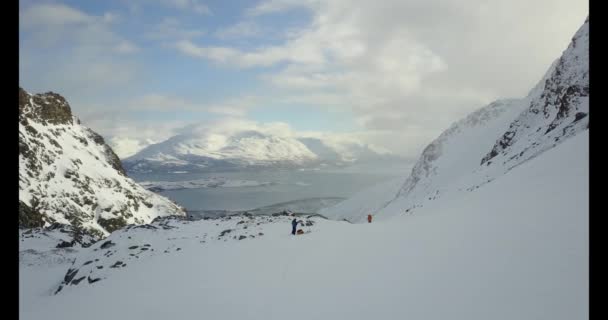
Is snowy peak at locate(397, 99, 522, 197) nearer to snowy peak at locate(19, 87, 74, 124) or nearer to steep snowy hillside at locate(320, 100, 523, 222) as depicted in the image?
steep snowy hillside at locate(320, 100, 523, 222)

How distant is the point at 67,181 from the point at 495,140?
427 feet

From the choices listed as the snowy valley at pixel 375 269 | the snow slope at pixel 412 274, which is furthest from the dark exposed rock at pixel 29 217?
the snow slope at pixel 412 274

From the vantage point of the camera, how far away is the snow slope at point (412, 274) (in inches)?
215

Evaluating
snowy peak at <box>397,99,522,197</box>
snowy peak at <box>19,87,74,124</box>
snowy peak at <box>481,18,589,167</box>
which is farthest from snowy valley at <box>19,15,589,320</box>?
snowy peak at <box>19,87,74,124</box>

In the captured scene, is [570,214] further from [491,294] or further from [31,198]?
[31,198]

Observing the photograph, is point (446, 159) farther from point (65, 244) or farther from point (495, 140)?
point (65, 244)

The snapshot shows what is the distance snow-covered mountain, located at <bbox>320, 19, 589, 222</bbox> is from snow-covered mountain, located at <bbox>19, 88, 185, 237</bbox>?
236 ft

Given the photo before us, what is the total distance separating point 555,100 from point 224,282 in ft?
228

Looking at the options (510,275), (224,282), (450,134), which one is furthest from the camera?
(450,134)

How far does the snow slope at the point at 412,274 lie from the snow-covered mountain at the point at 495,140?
1913 cm

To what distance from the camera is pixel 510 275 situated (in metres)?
5.93

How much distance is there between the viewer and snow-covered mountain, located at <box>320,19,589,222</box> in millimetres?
37594
